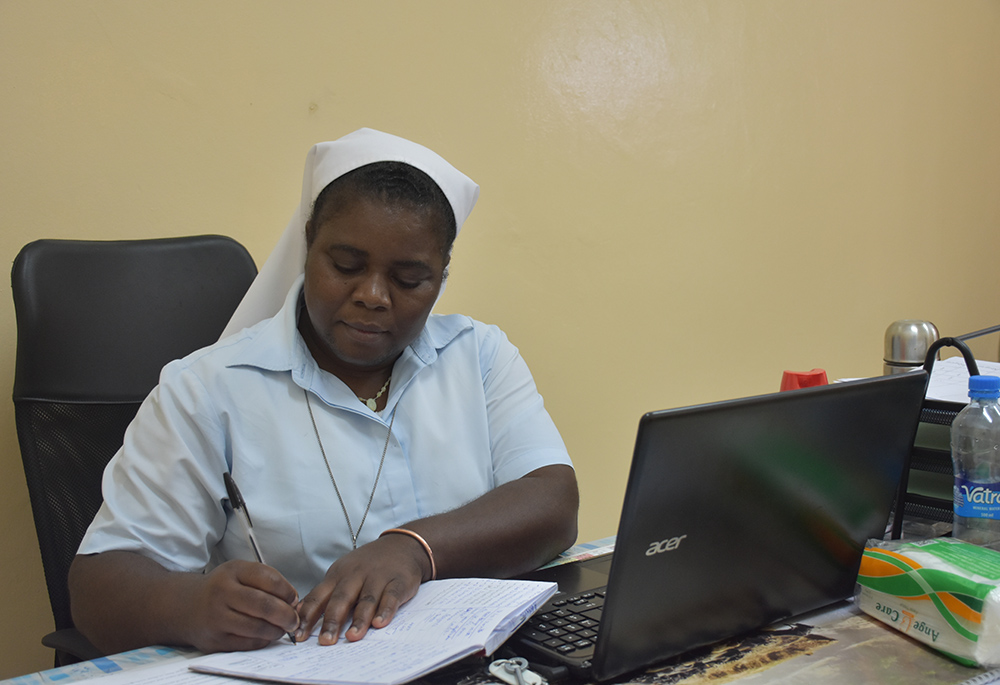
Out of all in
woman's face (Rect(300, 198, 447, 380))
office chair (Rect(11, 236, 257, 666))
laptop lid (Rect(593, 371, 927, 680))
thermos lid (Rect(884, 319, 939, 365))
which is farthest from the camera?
thermos lid (Rect(884, 319, 939, 365))

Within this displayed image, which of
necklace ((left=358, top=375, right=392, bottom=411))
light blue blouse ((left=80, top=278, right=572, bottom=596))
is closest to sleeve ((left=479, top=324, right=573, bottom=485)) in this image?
light blue blouse ((left=80, top=278, right=572, bottom=596))

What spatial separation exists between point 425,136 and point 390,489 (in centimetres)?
98

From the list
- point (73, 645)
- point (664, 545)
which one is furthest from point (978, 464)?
point (73, 645)

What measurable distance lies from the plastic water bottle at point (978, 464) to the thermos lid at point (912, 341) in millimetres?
346

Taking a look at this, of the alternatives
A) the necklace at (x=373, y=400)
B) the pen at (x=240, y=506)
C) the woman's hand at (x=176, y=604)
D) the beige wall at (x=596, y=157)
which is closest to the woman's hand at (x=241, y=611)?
the woman's hand at (x=176, y=604)

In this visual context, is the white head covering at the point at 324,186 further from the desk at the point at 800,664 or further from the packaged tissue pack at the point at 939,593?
the packaged tissue pack at the point at 939,593

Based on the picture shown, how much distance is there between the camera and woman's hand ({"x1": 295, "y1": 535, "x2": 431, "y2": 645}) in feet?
2.72

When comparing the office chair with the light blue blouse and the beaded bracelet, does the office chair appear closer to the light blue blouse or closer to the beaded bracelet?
the light blue blouse

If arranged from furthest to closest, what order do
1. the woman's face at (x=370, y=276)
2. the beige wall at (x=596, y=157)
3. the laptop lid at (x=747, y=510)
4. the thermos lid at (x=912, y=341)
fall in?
1. the beige wall at (x=596, y=157)
2. the thermos lid at (x=912, y=341)
3. the woman's face at (x=370, y=276)
4. the laptop lid at (x=747, y=510)

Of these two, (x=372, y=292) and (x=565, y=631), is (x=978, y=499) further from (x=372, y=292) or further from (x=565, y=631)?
(x=372, y=292)

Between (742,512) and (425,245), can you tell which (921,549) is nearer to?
(742,512)

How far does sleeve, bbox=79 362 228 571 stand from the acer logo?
2.07 feet

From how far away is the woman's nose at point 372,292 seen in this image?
1.17m

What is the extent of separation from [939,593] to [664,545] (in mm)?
326
